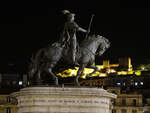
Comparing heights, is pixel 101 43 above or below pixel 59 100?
above

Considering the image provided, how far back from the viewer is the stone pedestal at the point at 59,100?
109 feet

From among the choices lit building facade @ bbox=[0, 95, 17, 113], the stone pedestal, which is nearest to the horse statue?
the stone pedestal

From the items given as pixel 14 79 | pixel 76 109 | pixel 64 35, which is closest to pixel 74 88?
pixel 76 109

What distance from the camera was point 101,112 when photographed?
111 feet

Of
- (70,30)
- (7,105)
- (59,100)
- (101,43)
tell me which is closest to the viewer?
(59,100)

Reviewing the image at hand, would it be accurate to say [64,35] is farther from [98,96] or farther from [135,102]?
[135,102]

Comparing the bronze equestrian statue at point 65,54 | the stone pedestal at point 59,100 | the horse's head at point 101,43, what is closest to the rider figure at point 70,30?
the bronze equestrian statue at point 65,54

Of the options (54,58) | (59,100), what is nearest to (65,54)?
(54,58)

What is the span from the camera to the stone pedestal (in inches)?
1309

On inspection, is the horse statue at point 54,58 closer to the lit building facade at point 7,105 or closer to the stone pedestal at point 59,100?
the stone pedestal at point 59,100

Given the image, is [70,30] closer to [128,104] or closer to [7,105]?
[7,105]

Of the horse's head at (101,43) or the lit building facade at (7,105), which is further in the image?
the lit building facade at (7,105)

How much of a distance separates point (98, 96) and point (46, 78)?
379 centimetres

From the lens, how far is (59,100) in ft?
109
